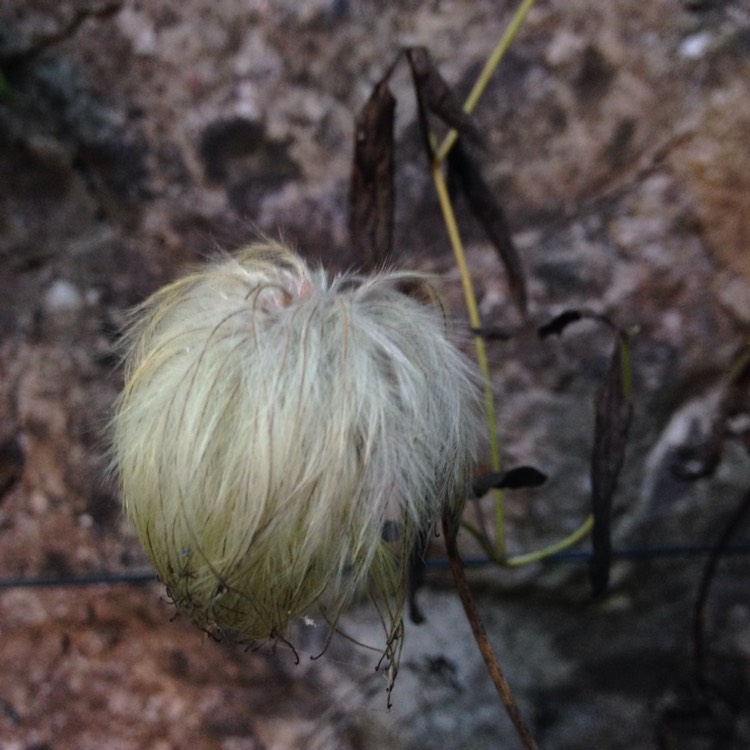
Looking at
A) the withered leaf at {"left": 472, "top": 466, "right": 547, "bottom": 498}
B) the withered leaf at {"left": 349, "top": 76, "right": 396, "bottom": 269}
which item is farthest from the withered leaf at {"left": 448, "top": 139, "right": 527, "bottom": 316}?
the withered leaf at {"left": 472, "top": 466, "right": 547, "bottom": 498}

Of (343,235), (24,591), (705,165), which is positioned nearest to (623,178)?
(705,165)

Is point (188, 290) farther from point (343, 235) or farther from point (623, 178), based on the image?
point (623, 178)

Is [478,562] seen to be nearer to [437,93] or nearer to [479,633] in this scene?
[479,633]

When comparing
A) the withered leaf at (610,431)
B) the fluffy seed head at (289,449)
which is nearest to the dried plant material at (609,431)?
the withered leaf at (610,431)

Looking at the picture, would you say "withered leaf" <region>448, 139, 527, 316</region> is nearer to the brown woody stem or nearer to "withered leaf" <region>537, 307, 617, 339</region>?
"withered leaf" <region>537, 307, 617, 339</region>

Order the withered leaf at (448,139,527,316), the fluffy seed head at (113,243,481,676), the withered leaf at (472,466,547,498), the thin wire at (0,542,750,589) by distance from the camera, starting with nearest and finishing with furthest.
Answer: the fluffy seed head at (113,243,481,676)
the withered leaf at (472,466,547,498)
the withered leaf at (448,139,527,316)
the thin wire at (0,542,750,589)

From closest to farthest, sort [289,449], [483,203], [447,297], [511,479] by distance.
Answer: [289,449]
[511,479]
[483,203]
[447,297]

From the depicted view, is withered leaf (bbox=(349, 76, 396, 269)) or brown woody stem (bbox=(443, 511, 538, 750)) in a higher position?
withered leaf (bbox=(349, 76, 396, 269))

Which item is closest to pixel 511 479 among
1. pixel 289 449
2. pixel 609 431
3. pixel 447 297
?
pixel 609 431
